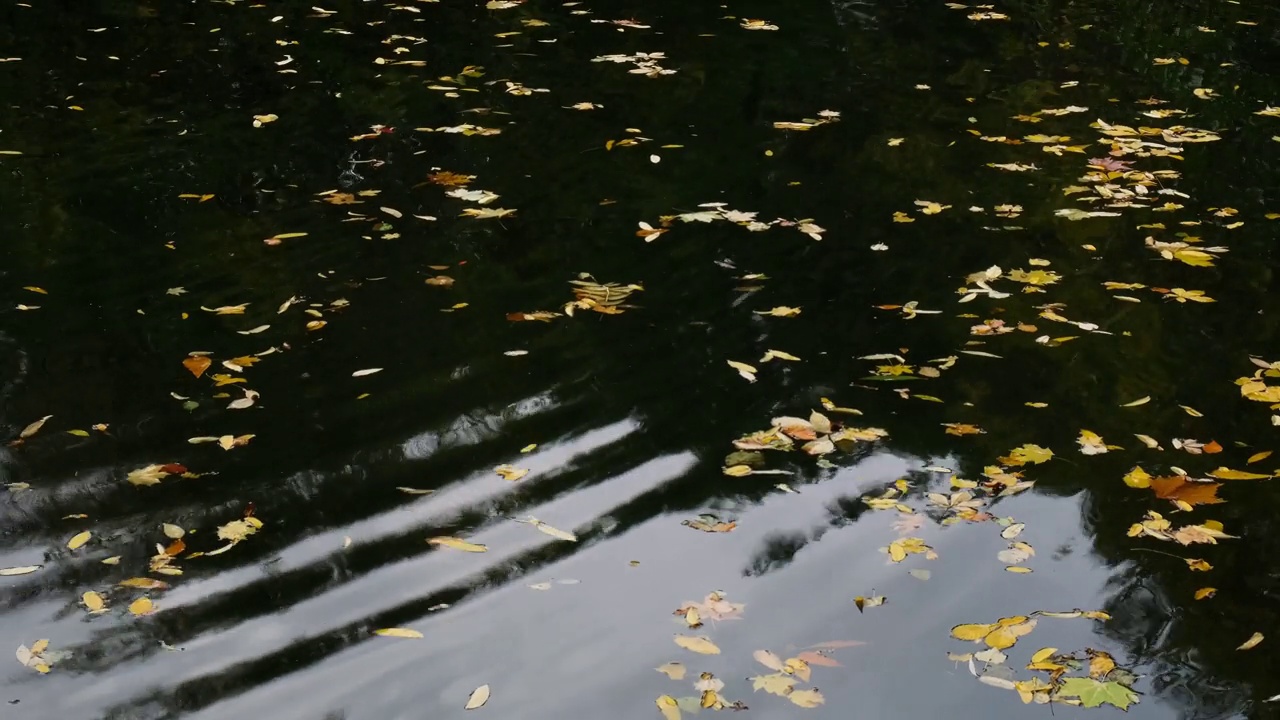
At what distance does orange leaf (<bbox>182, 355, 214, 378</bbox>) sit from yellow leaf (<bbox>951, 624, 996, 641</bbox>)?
2.92 meters

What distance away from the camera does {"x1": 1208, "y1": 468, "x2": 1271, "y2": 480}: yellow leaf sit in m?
3.51

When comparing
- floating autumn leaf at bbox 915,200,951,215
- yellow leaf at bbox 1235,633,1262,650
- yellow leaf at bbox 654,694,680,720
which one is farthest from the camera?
floating autumn leaf at bbox 915,200,951,215

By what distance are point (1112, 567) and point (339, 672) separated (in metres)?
2.24

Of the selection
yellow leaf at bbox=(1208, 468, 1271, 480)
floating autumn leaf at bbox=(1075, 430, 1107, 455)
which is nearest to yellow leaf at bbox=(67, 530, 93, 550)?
floating autumn leaf at bbox=(1075, 430, 1107, 455)

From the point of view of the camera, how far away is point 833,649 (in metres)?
2.85

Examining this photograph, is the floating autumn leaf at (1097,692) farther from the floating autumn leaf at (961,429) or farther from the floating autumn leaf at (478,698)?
the floating autumn leaf at (478,698)

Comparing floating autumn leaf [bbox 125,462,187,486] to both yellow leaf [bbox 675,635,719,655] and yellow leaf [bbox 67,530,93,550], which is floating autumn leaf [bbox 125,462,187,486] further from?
yellow leaf [bbox 675,635,719,655]

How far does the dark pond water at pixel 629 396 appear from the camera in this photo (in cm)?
285

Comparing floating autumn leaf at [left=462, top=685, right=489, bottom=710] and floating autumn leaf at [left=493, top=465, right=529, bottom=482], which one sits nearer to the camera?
floating autumn leaf at [left=462, top=685, right=489, bottom=710]

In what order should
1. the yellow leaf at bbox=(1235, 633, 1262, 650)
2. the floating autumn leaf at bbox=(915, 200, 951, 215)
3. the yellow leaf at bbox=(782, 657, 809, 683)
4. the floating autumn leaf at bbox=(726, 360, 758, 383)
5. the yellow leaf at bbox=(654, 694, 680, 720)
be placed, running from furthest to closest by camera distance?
the floating autumn leaf at bbox=(915, 200, 951, 215) → the floating autumn leaf at bbox=(726, 360, 758, 383) → the yellow leaf at bbox=(1235, 633, 1262, 650) → the yellow leaf at bbox=(782, 657, 809, 683) → the yellow leaf at bbox=(654, 694, 680, 720)

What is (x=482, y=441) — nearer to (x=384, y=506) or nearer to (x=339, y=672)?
(x=384, y=506)

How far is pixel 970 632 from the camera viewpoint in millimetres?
2898

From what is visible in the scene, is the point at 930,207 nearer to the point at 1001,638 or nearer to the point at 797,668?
the point at 1001,638

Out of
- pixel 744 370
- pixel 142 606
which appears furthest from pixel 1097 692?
pixel 142 606
